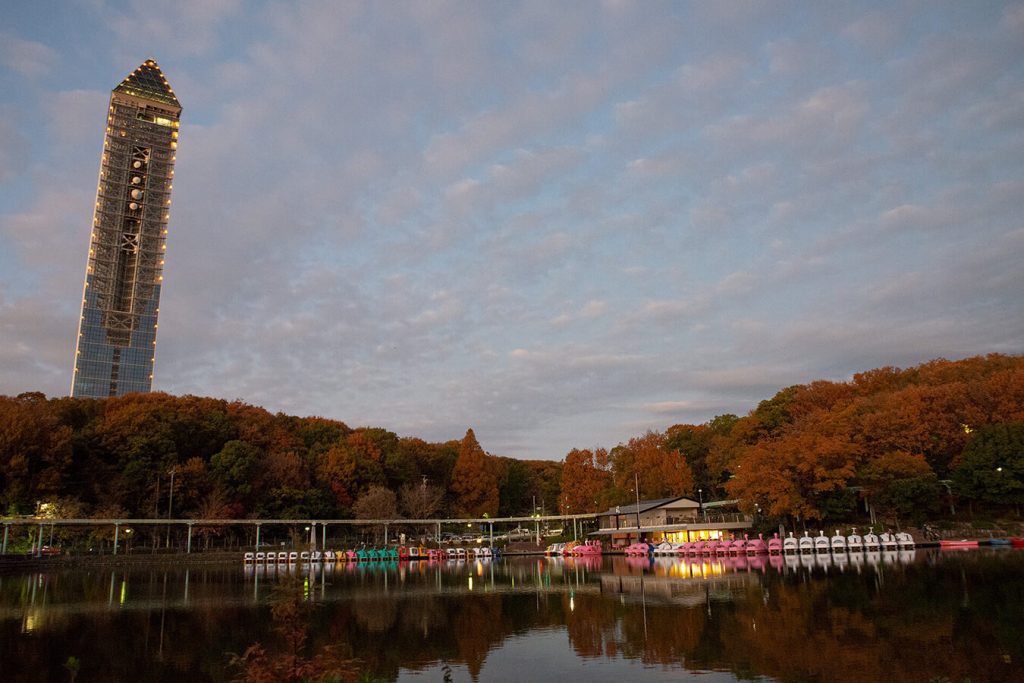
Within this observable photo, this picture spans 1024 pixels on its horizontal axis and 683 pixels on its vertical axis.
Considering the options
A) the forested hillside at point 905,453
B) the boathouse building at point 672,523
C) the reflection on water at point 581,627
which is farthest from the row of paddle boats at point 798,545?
the reflection on water at point 581,627

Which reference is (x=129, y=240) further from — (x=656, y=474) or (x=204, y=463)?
(x=656, y=474)

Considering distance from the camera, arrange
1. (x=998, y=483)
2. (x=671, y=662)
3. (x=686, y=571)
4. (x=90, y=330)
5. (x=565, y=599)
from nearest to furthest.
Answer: (x=671, y=662)
(x=565, y=599)
(x=686, y=571)
(x=998, y=483)
(x=90, y=330)

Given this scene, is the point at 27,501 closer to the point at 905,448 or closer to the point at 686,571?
the point at 686,571

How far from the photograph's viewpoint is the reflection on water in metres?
13.7

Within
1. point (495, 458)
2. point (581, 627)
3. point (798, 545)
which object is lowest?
point (798, 545)

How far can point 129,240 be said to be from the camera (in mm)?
134125

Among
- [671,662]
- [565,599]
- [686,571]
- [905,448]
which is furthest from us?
[905,448]

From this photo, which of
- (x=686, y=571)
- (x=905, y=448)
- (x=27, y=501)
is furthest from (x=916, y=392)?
(x=27, y=501)

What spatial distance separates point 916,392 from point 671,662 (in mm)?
51164

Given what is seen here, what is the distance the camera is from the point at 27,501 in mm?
57531

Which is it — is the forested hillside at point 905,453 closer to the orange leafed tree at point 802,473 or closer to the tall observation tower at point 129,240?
the orange leafed tree at point 802,473

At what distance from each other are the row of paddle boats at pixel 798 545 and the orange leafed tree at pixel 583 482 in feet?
81.6

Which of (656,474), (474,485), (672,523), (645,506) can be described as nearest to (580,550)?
(645,506)

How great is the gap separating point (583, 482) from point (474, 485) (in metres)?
13.9
